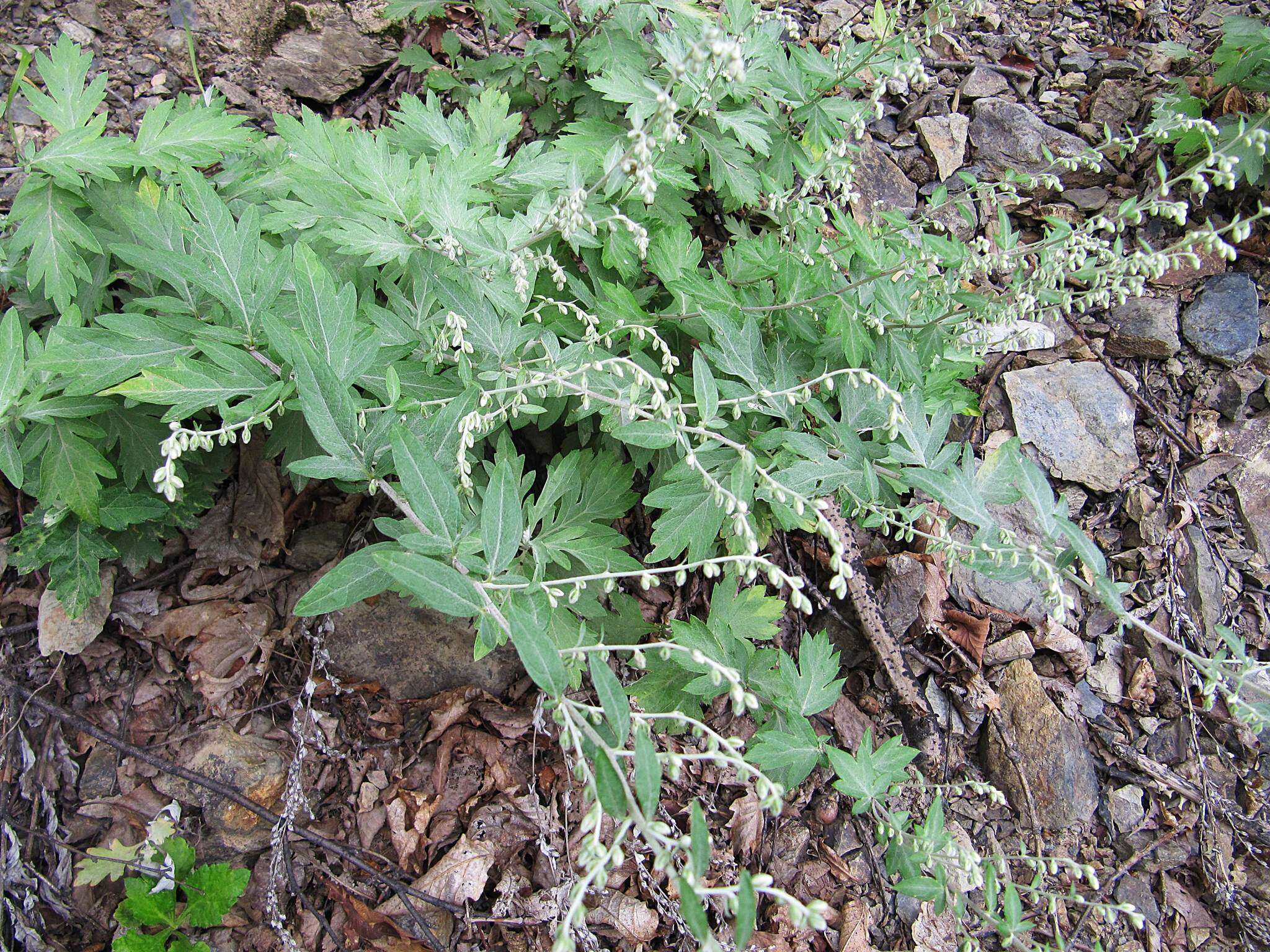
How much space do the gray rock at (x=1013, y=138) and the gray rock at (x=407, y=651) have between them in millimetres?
3882

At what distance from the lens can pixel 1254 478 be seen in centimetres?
380

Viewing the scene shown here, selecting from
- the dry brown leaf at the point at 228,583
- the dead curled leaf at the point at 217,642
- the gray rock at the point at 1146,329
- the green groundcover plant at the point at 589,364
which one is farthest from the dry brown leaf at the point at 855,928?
the gray rock at the point at 1146,329

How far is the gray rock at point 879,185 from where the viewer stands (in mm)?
4242

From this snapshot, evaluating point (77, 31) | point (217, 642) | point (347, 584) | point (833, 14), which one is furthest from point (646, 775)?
point (77, 31)

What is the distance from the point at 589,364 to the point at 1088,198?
3.74 metres

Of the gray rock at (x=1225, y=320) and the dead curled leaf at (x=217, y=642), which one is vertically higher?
the gray rock at (x=1225, y=320)

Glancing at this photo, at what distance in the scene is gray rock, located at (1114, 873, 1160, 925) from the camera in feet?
10.2

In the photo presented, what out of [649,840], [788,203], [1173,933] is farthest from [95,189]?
[1173,933]

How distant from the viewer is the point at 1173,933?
3.10m

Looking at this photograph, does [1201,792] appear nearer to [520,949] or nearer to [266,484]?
[520,949]

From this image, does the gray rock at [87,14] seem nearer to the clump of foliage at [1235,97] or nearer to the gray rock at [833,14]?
the gray rock at [833,14]

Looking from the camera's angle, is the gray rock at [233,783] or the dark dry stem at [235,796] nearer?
the dark dry stem at [235,796]

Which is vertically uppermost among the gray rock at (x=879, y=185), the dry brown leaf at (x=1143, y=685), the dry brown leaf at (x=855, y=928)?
the gray rock at (x=879, y=185)

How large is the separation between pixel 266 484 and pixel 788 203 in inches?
101
